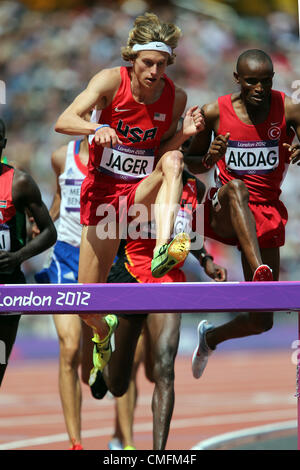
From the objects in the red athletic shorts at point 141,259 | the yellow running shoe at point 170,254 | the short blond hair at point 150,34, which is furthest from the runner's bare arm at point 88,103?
the red athletic shorts at point 141,259

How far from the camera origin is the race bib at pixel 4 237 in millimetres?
4879

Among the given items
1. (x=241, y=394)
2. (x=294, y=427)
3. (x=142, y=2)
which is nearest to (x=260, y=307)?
(x=294, y=427)

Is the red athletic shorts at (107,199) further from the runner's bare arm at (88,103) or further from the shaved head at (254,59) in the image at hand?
the shaved head at (254,59)

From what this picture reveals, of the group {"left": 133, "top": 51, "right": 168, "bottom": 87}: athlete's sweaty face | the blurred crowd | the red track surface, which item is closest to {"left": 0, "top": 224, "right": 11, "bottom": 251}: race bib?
{"left": 133, "top": 51, "right": 168, "bottom": 87}: athlete's sweaty face

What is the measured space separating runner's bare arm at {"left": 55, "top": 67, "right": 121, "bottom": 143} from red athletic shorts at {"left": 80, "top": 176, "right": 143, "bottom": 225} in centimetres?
45

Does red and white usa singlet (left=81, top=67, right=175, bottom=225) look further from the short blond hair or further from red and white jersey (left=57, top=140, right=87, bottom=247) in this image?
red and white jersey (left=57, top=140, right=87, bottom=247)

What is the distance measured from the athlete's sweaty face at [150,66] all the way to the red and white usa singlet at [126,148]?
0.42 feet

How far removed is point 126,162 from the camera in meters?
4.87

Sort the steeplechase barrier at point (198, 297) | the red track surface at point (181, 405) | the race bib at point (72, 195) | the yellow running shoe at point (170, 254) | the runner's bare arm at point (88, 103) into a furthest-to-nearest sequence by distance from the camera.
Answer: the red track surface at point (181, 405)
the race bib at point (72, 195)
the runner's bare arm at point (88, 103)
the yellow running shoe at point (170, 254)
the steeplechase barrier at point (198, 297)

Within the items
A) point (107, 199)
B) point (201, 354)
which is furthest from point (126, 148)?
point (201, 354)

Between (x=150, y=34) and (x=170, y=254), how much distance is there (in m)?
1.30

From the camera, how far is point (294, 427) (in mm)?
7582

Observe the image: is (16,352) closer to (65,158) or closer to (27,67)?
(27,67)
